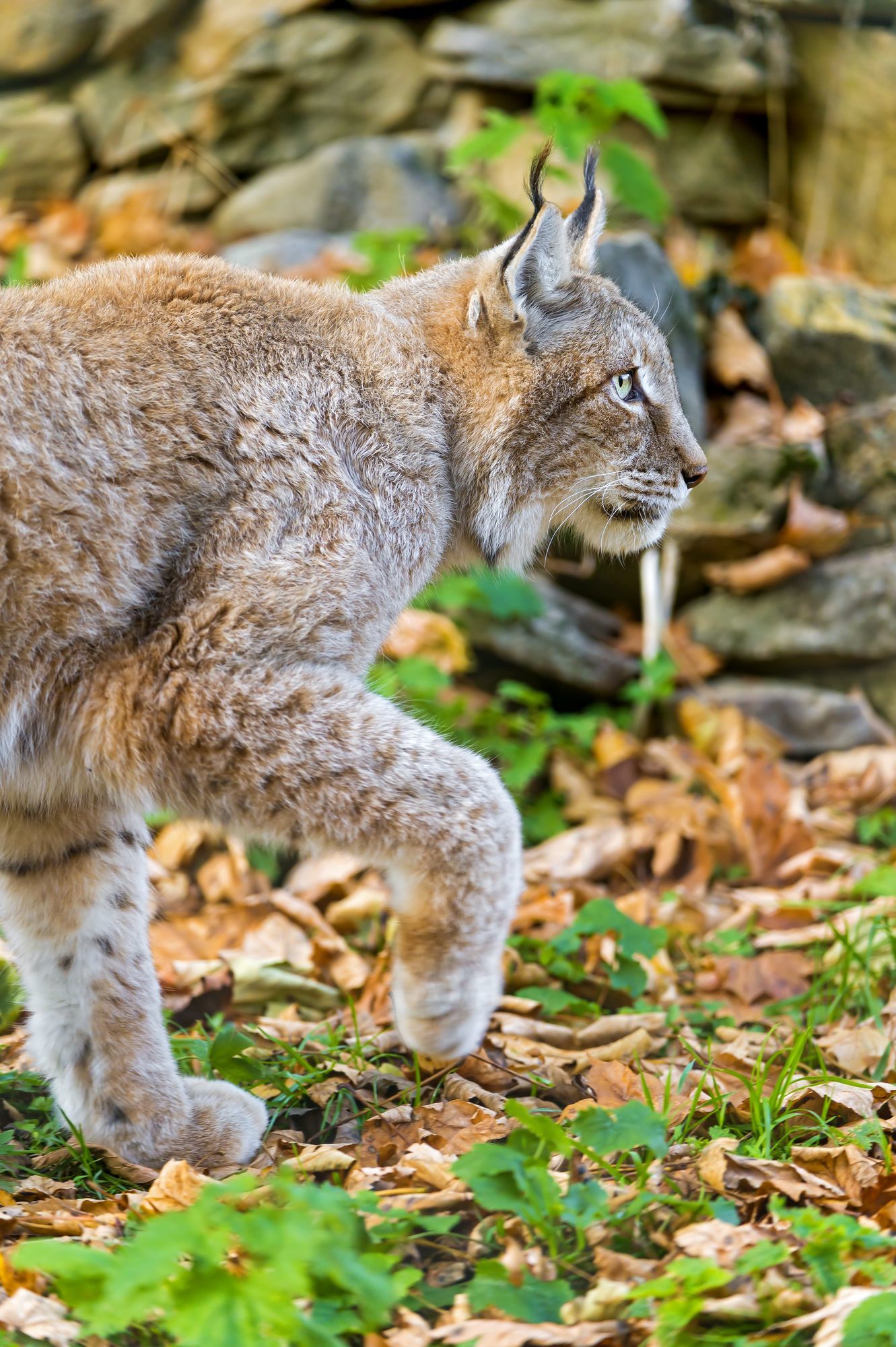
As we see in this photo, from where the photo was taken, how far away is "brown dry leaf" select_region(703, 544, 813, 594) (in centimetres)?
625

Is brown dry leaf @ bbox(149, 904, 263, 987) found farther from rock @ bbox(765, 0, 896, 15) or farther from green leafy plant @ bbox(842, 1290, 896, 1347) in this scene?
rock @ bbox(765, 0, 896, 15)

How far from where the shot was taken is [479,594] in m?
5.49

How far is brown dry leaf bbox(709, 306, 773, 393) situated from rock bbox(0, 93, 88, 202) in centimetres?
422

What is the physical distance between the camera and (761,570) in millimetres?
6270

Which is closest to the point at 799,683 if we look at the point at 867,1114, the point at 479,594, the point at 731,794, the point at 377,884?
the point at 731,794

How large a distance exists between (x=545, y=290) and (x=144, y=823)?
1.71m

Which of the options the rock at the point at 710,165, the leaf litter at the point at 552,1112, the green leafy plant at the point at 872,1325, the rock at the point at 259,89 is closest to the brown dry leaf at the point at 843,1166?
the leaf litter at the point at 552,1112

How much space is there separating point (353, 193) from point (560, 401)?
186 inches

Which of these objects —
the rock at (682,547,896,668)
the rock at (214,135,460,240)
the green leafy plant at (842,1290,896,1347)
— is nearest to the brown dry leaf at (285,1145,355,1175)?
the green leafy plant at (842,1290,896,1347)

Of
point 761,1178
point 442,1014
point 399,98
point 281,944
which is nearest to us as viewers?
point 761,1178

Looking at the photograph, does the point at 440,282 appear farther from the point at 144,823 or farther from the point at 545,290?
the point at 144,823

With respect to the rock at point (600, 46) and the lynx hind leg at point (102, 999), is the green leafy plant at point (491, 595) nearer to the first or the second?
the lynx hind leg at point (102, 999)

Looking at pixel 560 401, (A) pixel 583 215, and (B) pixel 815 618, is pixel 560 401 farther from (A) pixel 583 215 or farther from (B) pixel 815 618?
(B) pixel 815 618

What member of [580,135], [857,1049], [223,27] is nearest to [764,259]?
[580,135]
